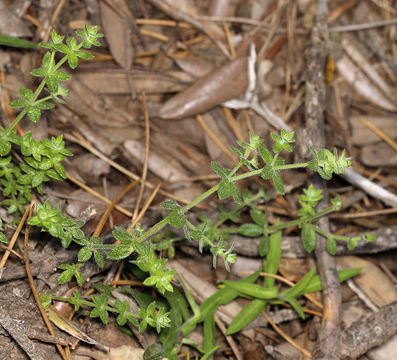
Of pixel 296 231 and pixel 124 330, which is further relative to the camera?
pixel 296 231

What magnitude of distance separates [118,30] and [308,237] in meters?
2.12

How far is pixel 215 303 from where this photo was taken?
9.19 ft

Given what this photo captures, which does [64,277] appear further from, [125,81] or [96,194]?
[125,81]

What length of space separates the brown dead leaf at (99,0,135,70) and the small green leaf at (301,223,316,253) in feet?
5.94

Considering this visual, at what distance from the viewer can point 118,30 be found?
350cm

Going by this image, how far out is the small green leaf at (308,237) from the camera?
9.04 ft

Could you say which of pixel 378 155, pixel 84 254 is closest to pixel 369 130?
pixel 378 155

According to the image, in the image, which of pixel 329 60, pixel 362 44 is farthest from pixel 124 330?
pixel 362 44

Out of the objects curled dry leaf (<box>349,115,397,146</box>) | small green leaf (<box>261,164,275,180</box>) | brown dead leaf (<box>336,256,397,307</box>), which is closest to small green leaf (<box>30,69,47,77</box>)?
small green leaf (<box>261,164,275,180</box>)

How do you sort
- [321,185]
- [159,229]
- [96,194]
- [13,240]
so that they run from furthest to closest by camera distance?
[321,185]
[96,194]
[13,240]
[159,229]

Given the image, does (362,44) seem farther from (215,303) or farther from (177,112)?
(215,303)

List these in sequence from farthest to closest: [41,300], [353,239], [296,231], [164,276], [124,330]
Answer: [296,231], [353,239], [124,330], [41,300], [164,276]

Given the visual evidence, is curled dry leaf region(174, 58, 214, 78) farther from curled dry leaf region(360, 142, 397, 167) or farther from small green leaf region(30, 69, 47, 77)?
small green leaf region(30, 69, 47, 77)

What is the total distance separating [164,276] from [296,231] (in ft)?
4.75
